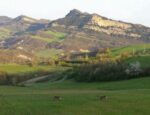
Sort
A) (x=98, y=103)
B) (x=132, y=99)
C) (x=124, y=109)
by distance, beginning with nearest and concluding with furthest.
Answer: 1. (x=124, y=109)
2. (x=98, y=103)
3. (x=132, y=99)

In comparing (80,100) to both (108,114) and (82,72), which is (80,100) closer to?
(108,114)

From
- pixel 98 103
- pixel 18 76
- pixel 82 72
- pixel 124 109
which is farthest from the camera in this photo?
pixel 18 76

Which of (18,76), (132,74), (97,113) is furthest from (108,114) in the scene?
(18,76)

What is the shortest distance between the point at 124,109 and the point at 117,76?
66.9m

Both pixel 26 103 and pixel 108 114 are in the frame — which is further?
pixel 26 103

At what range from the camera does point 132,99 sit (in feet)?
159

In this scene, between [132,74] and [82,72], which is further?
[82,72]

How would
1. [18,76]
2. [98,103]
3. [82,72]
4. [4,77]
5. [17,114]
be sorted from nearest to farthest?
[17,114] → [98,103] → [82,72] → [4,77] → [18,76]

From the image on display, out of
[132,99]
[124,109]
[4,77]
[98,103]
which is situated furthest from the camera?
[4,77]

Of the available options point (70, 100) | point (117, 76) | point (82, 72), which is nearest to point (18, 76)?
point (82, 72)

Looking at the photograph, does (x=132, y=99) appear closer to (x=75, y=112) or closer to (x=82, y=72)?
(x=75, y=112)

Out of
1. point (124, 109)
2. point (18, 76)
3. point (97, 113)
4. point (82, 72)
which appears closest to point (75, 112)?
point (97, 113)

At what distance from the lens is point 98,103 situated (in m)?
44.8

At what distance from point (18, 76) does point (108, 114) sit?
123 metres
